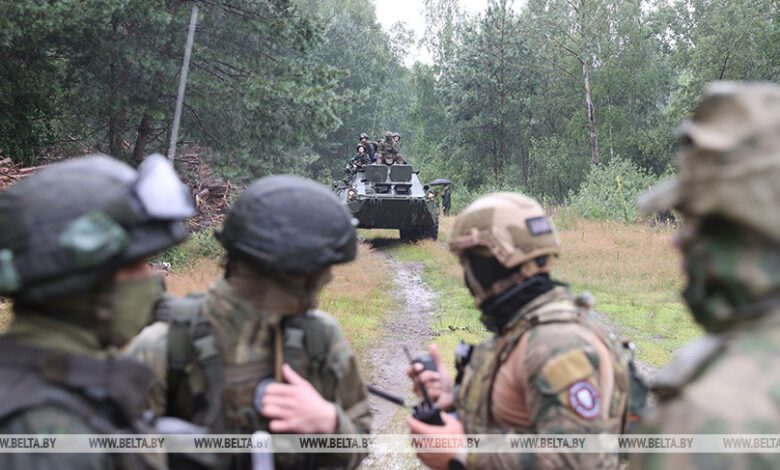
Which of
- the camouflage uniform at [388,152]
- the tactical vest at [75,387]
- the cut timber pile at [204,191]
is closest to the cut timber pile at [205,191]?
the cut timber pile at [204,191]

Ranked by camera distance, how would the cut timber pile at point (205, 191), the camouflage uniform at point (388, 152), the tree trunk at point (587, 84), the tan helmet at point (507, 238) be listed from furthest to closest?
the tree trunk at point (587, 84), the camouflage uniform at point (388, 152), the cut timber pile at point (205, 191), the tan helmet at point (507, 238)

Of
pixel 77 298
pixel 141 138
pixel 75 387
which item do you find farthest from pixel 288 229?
pixel 141 138

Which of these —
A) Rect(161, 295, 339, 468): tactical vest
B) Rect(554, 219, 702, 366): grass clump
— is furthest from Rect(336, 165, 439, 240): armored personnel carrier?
Rect(161, 295, 339, 468): tactical vest

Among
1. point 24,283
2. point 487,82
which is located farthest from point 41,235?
point 487,82

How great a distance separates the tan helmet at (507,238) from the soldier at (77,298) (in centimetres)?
118

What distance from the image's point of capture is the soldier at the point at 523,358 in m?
2.11

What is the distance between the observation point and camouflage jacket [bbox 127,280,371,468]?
6.60 feet

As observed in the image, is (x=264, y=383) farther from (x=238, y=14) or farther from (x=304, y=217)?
(x=238, y=14)

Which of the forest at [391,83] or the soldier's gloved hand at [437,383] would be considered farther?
the forest at [391,83]

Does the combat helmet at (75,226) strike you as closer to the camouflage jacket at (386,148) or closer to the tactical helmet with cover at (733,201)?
the tactical helmet with cover at (733,201)

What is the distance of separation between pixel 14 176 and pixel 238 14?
5.90 metres

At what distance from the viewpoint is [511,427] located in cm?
229

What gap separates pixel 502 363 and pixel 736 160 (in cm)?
127

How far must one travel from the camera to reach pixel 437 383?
2.69 m
